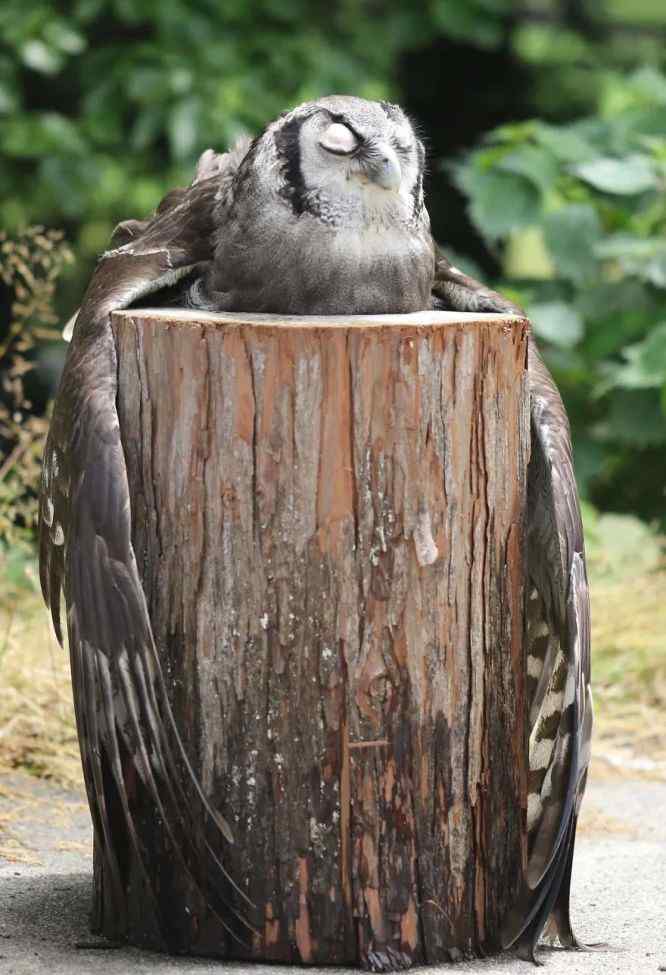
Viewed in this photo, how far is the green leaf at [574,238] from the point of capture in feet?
21.4

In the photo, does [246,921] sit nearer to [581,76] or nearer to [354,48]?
[354,48]

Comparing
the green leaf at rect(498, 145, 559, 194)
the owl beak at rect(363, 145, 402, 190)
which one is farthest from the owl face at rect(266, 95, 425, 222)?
the green leaf at rect(498, 145, 559, 194)

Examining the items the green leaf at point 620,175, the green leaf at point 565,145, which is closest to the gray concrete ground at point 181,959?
the green leaf at point 620,175

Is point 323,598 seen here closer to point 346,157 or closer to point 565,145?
point 346,157

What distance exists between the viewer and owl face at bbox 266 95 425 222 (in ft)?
10.2

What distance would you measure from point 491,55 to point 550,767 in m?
7.11

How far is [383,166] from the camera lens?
3.11 m

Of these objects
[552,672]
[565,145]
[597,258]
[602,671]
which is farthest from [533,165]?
[552,672]

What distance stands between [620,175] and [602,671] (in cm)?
214

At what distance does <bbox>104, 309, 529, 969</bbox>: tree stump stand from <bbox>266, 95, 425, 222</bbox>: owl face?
285 mm

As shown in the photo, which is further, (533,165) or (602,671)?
(533,165)

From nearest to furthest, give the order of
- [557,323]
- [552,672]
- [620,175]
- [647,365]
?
[552,672] → [647,365] → [620,175] → [557,323]

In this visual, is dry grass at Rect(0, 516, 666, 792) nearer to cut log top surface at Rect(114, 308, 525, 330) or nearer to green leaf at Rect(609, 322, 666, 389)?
green leaf at Rect(609, 322, 666, 389)

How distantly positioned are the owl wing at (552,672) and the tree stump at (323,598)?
0.17 metres
